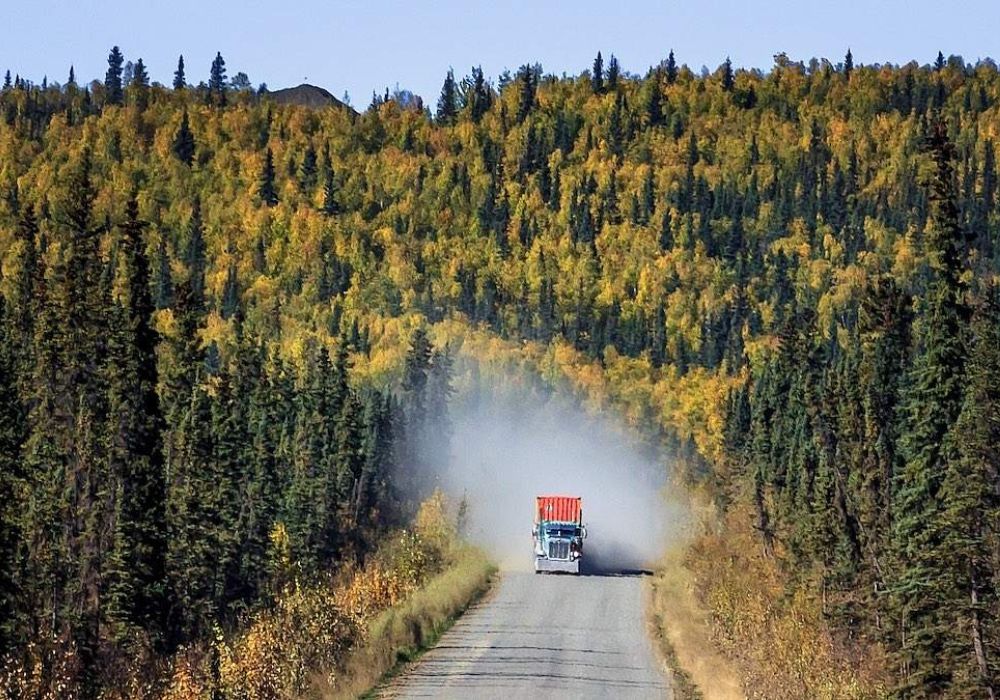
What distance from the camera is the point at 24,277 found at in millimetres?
65312

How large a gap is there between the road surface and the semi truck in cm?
908

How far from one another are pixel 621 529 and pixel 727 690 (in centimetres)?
5598

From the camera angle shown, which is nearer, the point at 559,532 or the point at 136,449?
the point at 136,449

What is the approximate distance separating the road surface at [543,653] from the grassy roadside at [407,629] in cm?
39

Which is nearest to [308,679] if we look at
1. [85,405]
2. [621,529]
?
[85,405]

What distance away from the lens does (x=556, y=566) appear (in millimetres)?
63688

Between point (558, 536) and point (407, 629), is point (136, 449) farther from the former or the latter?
point (558, 536)

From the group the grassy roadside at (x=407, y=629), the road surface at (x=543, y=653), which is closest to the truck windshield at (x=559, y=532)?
the grassy roadside at (x=407, y=629)

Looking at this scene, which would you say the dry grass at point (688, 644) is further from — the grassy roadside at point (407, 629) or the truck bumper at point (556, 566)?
the grassy roadside at point (407, 629)

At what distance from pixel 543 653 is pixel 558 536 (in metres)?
28.9

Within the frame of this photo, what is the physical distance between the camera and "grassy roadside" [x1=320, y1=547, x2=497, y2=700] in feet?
93.0

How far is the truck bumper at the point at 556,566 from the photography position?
2502 inches

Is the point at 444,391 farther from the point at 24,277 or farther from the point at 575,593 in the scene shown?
the point at 575,593

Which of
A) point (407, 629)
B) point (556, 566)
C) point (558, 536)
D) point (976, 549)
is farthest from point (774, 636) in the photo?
point (558, 536)
